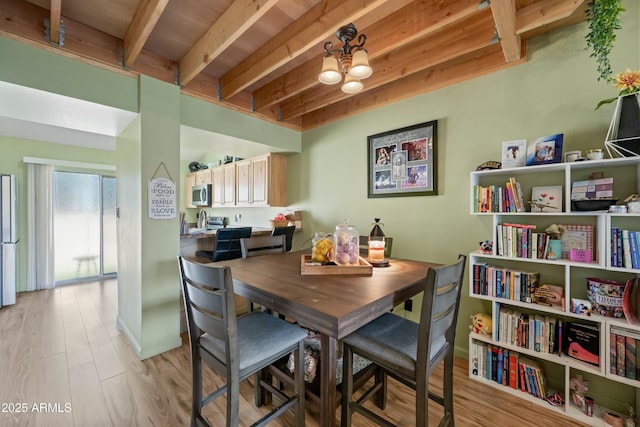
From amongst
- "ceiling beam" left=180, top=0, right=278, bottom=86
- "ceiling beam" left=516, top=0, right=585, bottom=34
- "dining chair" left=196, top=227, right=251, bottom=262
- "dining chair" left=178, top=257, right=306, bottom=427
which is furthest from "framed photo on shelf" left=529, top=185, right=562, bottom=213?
"dining chair" left=196, top=227, right=251, bottom=262

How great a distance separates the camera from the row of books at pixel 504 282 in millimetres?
1734

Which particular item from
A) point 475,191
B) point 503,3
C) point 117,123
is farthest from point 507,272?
point 117,123

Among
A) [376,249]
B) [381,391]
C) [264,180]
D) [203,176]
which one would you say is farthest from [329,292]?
[203,176]

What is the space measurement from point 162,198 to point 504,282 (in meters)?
2.82

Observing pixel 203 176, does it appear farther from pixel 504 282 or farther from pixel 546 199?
pixel 546 199

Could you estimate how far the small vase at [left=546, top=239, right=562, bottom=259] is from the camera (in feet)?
5.48

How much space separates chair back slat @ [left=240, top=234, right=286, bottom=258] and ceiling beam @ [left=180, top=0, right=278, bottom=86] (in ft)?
4.81

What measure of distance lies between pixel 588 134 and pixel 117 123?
3756mm

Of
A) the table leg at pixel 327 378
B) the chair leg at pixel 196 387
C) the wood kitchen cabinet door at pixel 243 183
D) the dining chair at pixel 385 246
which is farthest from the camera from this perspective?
the wood kitchen cabinet door at pixel 243 183

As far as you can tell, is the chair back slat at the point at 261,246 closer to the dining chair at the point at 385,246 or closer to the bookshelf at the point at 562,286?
the dining chair at the point at 385,246

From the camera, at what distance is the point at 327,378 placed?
1.06 m

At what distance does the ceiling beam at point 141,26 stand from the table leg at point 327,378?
2015 mm

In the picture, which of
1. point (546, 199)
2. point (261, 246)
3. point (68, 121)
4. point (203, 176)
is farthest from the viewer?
point (203, 176)

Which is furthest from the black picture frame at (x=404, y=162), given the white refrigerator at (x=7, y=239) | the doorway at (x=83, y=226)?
the doorway at (x=83, y=226)
